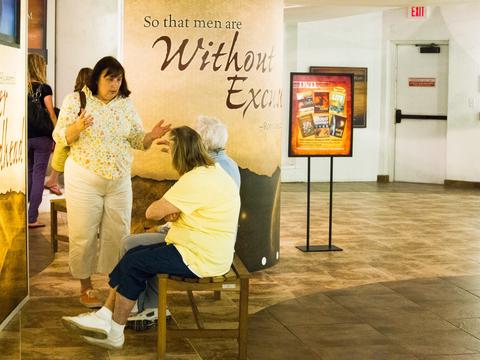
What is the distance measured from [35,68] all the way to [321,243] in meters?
3.02

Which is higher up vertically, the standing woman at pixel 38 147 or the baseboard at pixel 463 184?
the standing woman at pixel 38 147

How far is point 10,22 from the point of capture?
15.7ft

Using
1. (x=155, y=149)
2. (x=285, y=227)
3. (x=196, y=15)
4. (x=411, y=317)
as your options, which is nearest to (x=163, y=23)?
(x=196, y=15)

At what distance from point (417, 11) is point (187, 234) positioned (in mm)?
9924

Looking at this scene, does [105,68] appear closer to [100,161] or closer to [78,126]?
[78,126]

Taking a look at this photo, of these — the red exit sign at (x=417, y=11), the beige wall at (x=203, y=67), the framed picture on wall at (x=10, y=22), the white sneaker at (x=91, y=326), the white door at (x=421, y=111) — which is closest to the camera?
the white sneaker at (x=91, y=326)

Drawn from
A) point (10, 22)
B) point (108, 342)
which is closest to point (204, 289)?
point (108, 342)

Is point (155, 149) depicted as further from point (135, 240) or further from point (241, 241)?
point (135, 240)

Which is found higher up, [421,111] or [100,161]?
[421,111]

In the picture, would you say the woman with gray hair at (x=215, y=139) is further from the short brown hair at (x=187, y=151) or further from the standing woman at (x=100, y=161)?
the short brown hair at (x=187, y=151)

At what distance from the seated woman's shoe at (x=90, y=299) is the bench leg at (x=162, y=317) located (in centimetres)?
113

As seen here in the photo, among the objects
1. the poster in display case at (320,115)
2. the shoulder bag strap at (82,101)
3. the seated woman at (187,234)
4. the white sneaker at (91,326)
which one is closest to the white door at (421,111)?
the poster in display case at (320,115)

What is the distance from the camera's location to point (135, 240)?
4.88m

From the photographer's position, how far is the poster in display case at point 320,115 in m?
7.34
